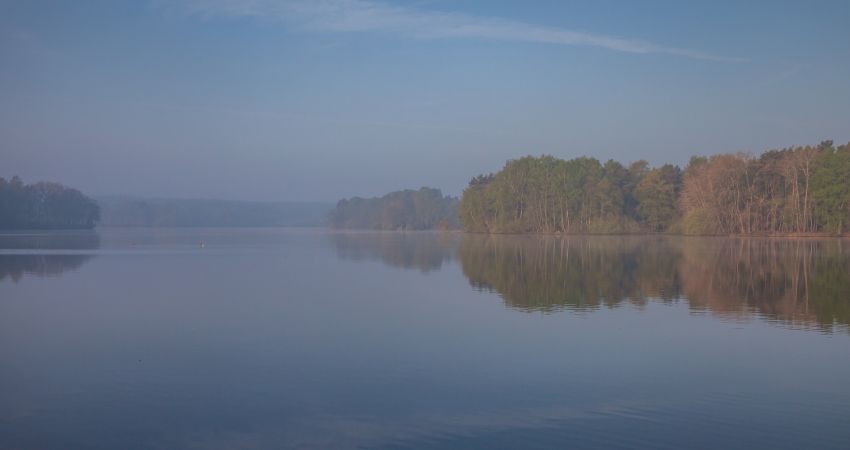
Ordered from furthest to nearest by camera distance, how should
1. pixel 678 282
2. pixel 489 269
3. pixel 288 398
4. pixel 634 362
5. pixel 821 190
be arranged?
pixel 821 190 < pixel 489 269 < pixel 678 282 < pixel 634 362 < pixel 288 398

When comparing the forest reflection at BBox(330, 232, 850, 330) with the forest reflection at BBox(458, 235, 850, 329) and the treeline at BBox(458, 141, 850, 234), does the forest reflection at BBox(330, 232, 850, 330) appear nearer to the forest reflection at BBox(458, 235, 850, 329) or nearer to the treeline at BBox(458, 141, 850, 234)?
the forest reflection at BBox(458, 235, 850, 329)

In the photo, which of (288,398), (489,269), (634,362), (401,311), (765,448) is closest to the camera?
(765,448)

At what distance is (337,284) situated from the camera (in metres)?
26.0

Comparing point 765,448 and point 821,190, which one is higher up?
point 821,190

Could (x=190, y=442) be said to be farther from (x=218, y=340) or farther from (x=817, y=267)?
(x=817, y=267)

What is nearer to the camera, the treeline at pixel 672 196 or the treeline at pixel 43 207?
the treeline at pixel 672 196

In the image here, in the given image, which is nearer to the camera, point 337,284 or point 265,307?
point 265,307

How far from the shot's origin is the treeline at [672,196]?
71312 mm

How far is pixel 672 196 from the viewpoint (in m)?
90.4

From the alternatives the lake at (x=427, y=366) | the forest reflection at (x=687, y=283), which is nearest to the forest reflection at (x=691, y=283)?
the forest reflection at (x=687, y=283)

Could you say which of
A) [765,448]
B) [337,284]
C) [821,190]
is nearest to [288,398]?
[765,448]

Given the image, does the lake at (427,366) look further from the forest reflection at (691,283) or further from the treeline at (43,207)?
the treeline at (43,207)

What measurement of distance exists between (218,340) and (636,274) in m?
20.0

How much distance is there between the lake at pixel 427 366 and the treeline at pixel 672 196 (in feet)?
177
